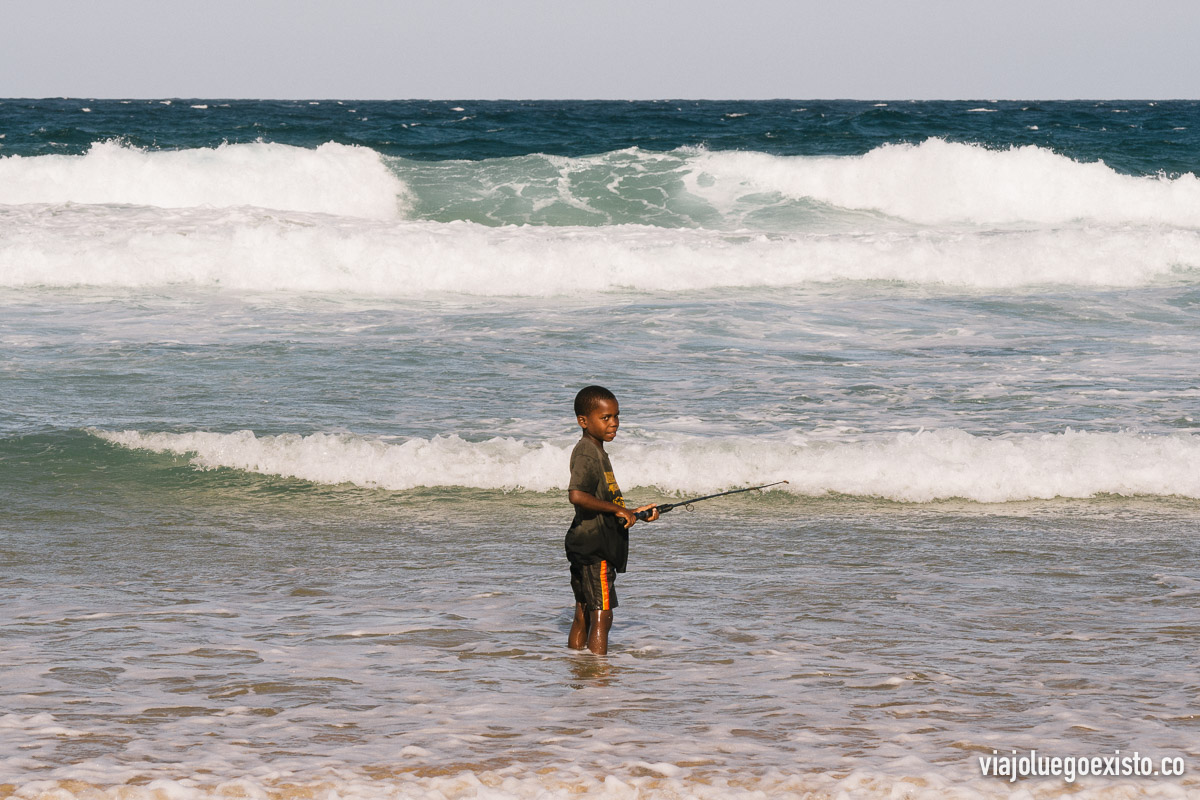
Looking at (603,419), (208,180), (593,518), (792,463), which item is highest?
(208,180)

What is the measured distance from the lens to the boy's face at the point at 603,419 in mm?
4469

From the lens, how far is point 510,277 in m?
16.1

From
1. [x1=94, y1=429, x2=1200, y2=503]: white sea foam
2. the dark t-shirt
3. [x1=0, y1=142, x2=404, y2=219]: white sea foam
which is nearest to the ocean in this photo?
[x1=94, y1=429, x2=1200, y2=503]: white sea foam

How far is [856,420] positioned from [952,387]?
1533mm

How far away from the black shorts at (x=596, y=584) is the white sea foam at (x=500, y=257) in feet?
36.1

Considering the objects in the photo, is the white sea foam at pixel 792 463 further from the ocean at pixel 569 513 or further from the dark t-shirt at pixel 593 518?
the dark t-shirt at pixel 593 518

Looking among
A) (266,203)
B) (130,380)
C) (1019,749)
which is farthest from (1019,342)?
(266,203)

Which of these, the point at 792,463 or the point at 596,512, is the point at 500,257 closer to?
the point at 792,463

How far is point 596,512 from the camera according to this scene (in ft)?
14.8

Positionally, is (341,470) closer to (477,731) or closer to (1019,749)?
(477,731)

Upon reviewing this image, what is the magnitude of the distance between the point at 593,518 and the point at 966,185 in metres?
24.4

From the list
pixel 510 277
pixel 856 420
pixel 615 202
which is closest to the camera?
pixel 856 420

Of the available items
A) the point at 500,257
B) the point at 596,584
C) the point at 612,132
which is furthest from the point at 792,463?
the point at 612,132

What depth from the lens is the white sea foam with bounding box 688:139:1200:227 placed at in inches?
1043
